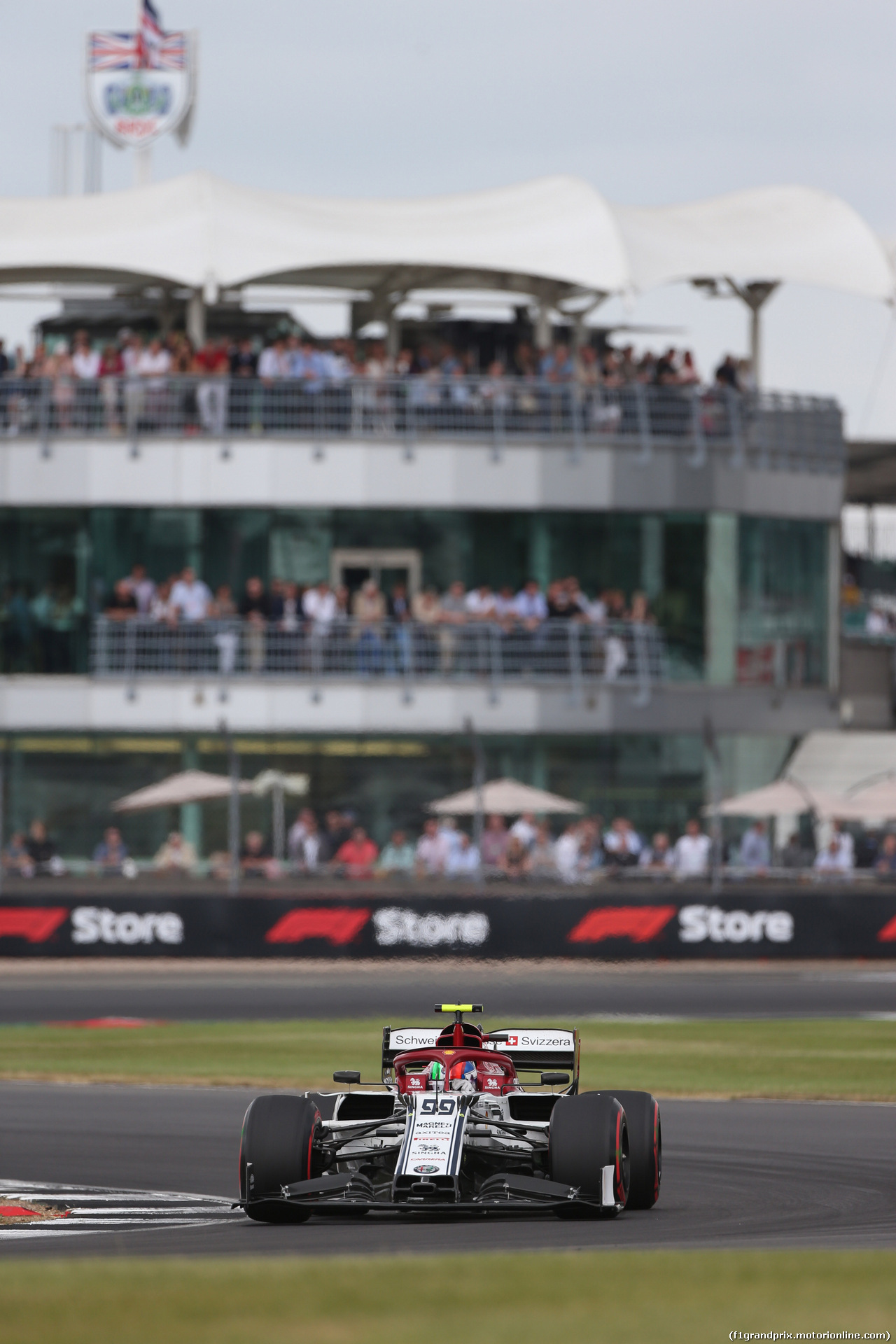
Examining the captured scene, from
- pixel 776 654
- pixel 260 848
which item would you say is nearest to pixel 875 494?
pixel 776 654

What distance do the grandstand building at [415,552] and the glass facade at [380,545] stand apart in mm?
38

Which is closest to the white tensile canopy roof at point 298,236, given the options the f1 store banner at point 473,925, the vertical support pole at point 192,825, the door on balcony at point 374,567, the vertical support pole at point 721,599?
the vertical support pole at point 721,599

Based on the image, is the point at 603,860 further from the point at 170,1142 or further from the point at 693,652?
the point at 170,1142

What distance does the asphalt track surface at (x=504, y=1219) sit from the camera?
32.2 ft

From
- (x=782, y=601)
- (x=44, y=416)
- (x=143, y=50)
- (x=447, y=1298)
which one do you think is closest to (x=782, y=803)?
(x=782, y=601)

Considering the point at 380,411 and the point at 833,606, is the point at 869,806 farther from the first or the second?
the point at 380,411

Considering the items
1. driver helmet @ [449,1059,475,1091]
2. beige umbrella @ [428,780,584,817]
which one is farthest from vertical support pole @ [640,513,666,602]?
driver helmet @ [449,1059,475,1091]

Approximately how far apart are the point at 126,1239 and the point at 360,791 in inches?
911

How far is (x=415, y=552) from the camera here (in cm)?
3772

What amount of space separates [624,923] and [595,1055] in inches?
363

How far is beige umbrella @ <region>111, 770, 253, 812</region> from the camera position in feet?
104

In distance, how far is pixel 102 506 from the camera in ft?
122

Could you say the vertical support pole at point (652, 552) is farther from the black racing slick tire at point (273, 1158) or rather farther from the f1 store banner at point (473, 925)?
the black racing slick tire at point (273, 1158)

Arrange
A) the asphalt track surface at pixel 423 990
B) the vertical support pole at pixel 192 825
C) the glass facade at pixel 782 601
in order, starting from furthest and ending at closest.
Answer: the glass facade at pixel 782 601
the vertical support pole at pixel 192 825
the asphalt track surface at pixel 423 990
